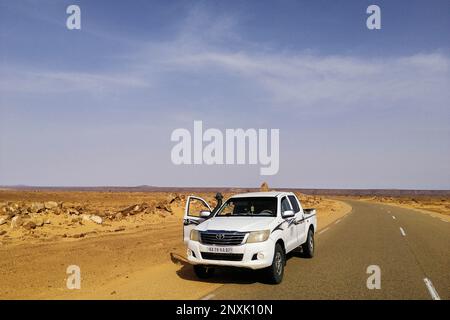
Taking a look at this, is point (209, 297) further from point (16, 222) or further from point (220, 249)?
point (16, 222)

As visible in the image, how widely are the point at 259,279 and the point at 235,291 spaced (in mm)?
1405

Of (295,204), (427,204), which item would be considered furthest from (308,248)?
(427,204)

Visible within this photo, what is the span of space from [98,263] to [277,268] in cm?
571

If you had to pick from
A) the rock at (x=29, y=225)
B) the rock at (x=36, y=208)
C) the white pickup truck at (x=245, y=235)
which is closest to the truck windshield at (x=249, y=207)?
the white pickup truck at (x=245, y=235)

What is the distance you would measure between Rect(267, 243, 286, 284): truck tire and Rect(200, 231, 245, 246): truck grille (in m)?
0.87

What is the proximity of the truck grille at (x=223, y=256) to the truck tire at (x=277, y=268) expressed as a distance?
0.69m

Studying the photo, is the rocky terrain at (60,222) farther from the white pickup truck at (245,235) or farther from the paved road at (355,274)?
the paved road at (355,274)

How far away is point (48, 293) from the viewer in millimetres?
8703

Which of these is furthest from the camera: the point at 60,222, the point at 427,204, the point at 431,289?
the point at 427,204

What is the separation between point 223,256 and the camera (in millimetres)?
8898

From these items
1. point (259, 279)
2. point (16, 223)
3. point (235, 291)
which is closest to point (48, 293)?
point (235, 291)
